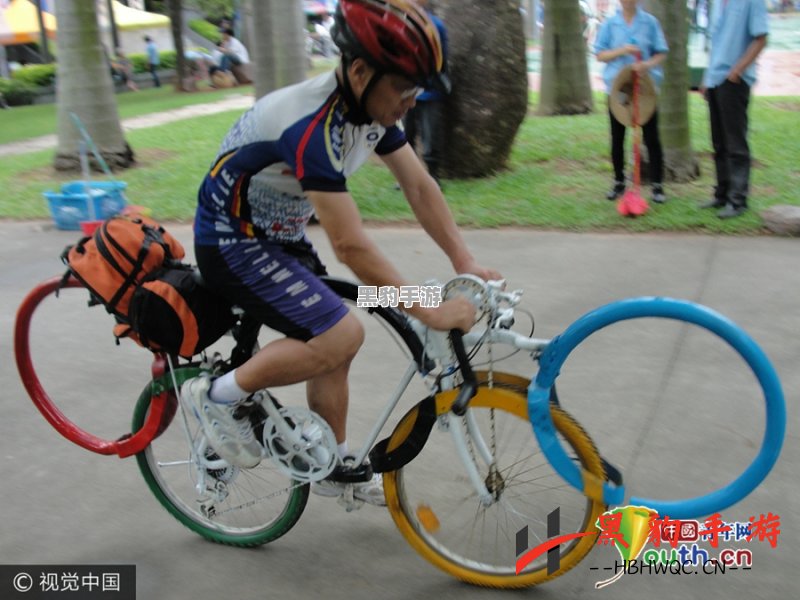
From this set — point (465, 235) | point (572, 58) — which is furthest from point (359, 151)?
point (572, 58)

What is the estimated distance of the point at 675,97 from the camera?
Result: 8000 mm

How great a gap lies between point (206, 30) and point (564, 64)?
88.5 feet

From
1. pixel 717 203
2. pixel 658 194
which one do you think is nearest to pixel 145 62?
pixel 658 194

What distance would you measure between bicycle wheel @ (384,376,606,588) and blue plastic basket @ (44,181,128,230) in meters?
5.21

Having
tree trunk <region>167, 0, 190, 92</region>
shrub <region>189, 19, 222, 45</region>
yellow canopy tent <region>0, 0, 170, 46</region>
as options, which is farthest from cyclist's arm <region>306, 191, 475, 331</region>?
shrub <region>189, 19, 222, 45</region>

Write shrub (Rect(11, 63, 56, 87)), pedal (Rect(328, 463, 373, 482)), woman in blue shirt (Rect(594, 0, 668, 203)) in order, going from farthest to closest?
shrub (Rect(11, 63, 56, 87)) → woman in blue shirt (Rect(594, 0, 668, 203)) → pedal (Rect(328, 463, 373, 482))

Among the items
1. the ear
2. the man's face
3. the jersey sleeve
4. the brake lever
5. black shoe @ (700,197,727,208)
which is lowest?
black shoe @ (700,197,727,208)

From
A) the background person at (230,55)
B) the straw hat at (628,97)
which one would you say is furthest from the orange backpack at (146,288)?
the background person at (230,55)

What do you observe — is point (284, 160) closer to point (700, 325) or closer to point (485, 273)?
point (485, 273)

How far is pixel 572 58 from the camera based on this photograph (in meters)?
12.2

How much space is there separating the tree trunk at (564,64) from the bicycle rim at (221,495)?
10.1 metres

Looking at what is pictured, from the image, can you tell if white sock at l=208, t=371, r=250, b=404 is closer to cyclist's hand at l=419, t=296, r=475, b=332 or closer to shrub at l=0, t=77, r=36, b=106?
cyclist's hand at l=419, t=296, r=475, b=332

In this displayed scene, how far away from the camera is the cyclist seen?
2318 millimetres

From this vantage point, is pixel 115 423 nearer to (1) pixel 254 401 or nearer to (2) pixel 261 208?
(1) pixel 254 401
